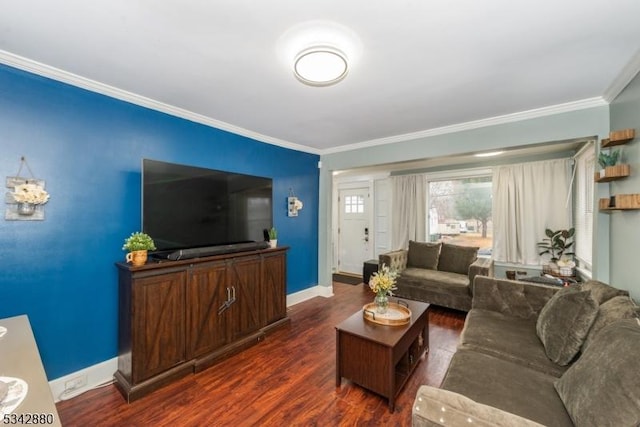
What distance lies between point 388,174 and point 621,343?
4.91m

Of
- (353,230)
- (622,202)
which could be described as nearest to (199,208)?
(622,202)

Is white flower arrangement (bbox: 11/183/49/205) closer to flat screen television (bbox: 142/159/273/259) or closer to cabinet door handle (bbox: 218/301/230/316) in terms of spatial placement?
flat screen television (bbox: 142/159/273/259)

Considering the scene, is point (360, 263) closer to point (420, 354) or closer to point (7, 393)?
point (420, 354)

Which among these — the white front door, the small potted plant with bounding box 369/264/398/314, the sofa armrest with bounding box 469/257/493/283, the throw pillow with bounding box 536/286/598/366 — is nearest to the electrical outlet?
the small potted plant with bounding box 369/264/398/314

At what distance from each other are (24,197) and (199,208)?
116cm

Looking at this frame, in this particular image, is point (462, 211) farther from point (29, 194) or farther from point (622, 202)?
point (29, 194)

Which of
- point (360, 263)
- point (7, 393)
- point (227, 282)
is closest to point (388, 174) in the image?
point (360, 263)

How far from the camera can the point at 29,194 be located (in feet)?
6.07

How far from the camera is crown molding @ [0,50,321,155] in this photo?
1.85 metres

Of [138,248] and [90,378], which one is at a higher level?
[138,248]

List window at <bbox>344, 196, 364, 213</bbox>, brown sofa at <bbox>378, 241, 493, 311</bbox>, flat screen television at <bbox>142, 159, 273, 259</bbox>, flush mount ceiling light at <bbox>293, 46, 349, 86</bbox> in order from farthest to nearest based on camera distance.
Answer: window at <bbox>344, 196, 364, 213</bbox>, brown sofa at <bbox>378, 241, 493, 311</bbox>, flat screen television at <bbox>142, 159, 273, 259</bbox>, flush mount ceiling light at <bbox>293, 46, 349, 86</bbox>

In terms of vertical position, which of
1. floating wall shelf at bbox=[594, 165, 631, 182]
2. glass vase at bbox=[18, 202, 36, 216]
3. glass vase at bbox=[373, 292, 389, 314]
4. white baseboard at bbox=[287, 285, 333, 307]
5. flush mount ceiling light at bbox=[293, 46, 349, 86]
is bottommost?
white baseboard at bbox=[287, 285, 333, 307]

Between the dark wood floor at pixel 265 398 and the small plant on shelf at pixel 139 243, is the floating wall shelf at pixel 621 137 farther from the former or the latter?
the small plant on shelf at pixel 139 243

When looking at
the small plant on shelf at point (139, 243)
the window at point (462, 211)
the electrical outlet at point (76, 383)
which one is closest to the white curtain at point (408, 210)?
the window at point (462, 211)
